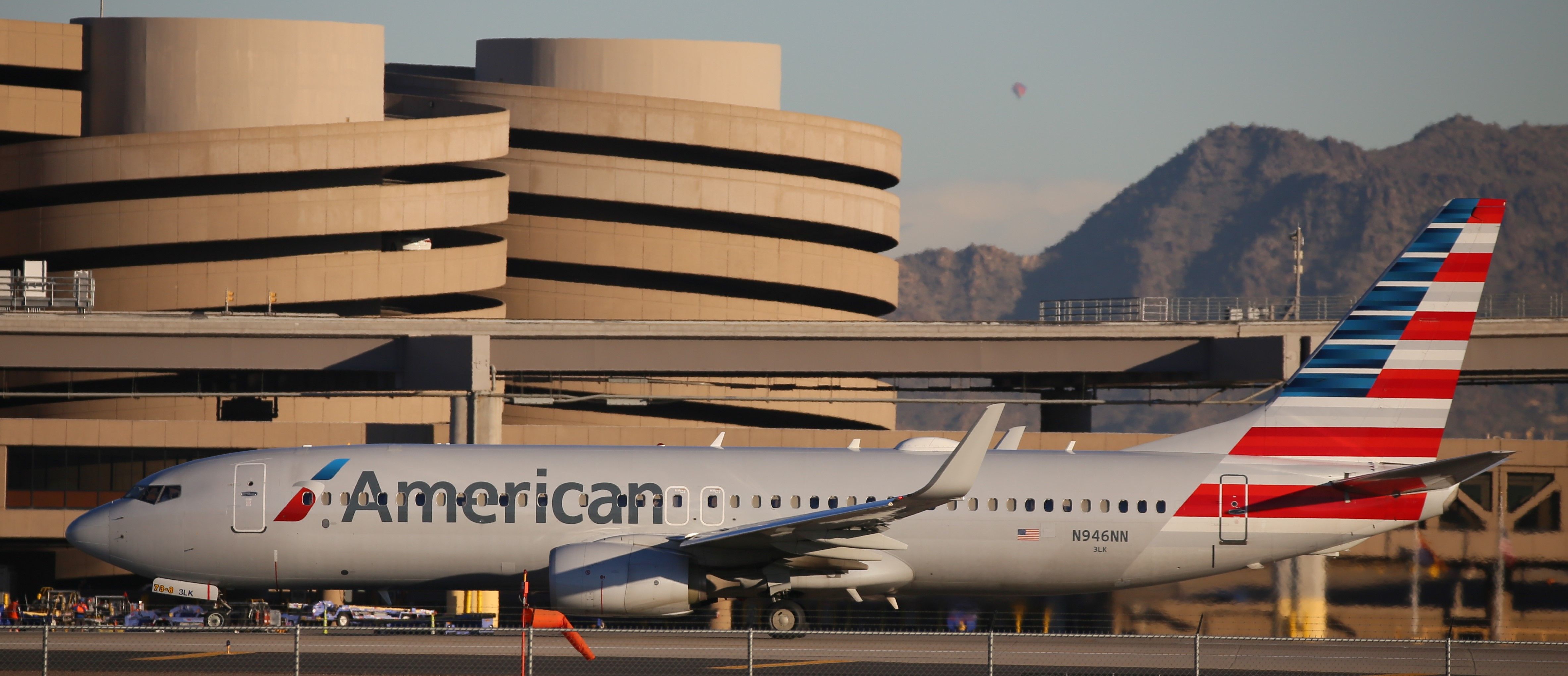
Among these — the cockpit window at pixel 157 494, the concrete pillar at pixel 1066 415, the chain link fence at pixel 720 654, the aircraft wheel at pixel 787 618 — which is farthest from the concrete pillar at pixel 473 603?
the concrete pillar at pixel 1066 415

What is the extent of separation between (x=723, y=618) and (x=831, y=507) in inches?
214

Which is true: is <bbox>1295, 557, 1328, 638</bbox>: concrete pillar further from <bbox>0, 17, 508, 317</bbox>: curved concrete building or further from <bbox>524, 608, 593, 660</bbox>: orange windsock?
Answer: <bbox>0, 17, 508, 317</bbox>: curved concrete building

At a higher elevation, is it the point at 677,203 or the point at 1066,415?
the point at 677,203

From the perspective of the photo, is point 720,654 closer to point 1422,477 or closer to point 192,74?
point 1422,477

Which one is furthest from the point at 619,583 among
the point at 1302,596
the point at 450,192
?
the point at 450,192

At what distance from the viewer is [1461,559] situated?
32625 millimetres

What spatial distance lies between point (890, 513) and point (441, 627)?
8.75 m

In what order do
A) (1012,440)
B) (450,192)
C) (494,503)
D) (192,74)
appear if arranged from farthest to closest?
(450,192)
(192,74)
(1012,440)
(494,503)

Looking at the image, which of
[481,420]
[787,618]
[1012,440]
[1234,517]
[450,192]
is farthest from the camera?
[450,192]

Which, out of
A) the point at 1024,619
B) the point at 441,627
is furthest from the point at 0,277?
the point at 1024,619

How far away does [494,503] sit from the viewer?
86.5 ft

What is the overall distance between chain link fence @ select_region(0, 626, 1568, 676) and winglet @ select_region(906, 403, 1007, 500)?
219 cm

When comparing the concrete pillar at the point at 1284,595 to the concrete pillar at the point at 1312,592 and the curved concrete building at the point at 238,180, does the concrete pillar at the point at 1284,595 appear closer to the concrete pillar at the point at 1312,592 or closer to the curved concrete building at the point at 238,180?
the concrete pillar at the point at 1312,592

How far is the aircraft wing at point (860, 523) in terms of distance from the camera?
23.2 m
